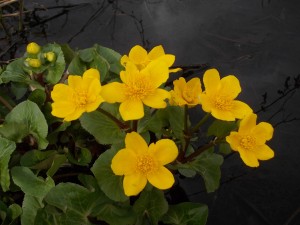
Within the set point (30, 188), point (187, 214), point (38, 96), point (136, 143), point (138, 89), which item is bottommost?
point (187, 214)

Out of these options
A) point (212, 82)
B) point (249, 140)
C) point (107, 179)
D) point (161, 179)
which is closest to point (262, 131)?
point (249, 140)

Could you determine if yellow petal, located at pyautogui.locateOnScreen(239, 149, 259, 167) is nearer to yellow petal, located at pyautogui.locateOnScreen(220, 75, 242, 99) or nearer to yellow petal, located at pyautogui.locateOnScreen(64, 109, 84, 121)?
yellow petal, located at pyautogui.locateOnScreen(220, 75, 242, 99)

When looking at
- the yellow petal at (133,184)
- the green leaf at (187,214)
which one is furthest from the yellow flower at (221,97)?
the green leaf at (187,214)

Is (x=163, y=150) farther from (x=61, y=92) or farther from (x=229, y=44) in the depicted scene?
(x=229, y=44)

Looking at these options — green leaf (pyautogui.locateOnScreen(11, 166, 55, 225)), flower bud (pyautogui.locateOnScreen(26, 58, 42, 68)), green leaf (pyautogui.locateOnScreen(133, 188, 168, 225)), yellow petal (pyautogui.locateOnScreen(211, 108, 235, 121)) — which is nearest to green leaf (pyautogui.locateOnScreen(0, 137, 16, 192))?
green leaf (pyautogui.locateOnScreen(11, 166, 55, 225))

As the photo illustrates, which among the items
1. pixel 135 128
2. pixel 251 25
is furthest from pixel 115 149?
pixel 251 25

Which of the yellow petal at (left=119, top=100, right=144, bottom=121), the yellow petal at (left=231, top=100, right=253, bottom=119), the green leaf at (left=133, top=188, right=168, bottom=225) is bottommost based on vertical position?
the green leaf at (left=133, top=188, right=168, bottom=225)
